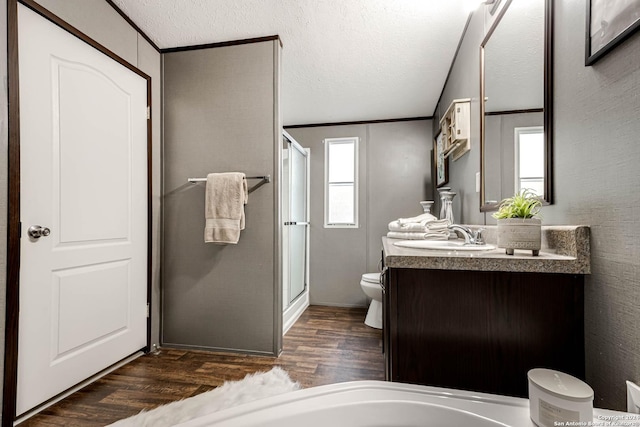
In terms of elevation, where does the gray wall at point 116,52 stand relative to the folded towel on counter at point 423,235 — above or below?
above

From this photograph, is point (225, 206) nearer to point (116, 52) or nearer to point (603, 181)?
point (116, 52)

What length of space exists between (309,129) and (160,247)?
218 centimetres

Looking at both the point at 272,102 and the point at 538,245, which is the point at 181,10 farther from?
the point at 538,245

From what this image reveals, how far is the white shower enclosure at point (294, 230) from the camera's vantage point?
279cm

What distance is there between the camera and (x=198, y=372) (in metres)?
1.87

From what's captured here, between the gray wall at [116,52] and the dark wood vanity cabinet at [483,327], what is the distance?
5.38 ft

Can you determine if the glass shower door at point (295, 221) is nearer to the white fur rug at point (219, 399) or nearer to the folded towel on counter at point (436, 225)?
the white fur rug at point (219, 399)

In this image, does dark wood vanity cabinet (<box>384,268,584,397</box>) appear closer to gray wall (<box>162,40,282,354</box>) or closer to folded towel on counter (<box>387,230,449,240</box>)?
folded towel on counter (<box>387,230,449,240</box>)

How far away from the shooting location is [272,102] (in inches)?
83.2

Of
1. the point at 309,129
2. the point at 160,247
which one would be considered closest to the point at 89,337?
the point at 160,247

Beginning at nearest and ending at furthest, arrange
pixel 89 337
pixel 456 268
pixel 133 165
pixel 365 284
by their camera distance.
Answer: pixel 456 268
pixel 89 337
pixel 133 165
pixel 365 284

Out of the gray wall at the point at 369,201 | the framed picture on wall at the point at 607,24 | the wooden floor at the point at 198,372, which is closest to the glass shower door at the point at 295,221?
the gray wall at the point at 369,201

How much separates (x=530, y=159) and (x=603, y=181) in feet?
1.31

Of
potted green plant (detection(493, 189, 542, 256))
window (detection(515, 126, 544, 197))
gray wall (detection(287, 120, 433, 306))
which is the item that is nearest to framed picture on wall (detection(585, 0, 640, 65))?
window (detection(515, 126, 544, 197))
